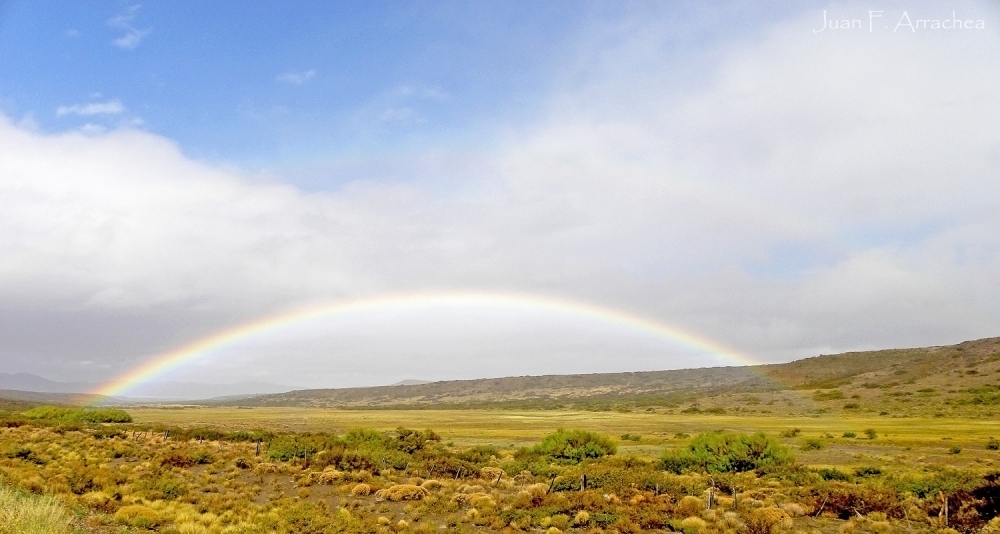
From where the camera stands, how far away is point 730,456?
33.4 m

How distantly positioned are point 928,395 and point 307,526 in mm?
110512

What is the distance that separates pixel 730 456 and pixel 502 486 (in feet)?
50.1

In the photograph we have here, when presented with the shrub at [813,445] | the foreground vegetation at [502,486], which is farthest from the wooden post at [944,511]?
the shrub at [813,445]

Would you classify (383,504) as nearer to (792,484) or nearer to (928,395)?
(792,484)

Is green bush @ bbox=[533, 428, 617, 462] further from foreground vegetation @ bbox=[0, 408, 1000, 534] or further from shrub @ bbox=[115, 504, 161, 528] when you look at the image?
shrub @ bbox=[115, 504, 161, 528]

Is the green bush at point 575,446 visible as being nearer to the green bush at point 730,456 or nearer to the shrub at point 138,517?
the green bush at point 730,456

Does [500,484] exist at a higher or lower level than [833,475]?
higher

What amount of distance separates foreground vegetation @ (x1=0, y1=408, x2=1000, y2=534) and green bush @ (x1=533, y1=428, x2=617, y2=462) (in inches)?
4.6

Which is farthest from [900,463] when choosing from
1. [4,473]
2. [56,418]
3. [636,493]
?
[56,418]

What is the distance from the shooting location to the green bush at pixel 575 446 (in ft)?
125

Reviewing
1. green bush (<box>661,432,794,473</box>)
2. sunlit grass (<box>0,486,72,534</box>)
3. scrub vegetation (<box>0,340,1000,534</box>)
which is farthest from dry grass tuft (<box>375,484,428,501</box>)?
green bush (<box>661,432,794,473</box>)

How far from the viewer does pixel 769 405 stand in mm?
108312

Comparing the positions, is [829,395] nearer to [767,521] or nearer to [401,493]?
[767,521]

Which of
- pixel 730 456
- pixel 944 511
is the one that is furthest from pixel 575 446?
pixel 944 511
